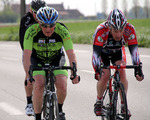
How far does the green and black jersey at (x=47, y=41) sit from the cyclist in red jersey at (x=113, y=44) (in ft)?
1.45

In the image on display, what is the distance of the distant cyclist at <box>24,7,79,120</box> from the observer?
3.89 m

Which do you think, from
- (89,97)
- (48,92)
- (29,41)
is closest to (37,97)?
(48,92)

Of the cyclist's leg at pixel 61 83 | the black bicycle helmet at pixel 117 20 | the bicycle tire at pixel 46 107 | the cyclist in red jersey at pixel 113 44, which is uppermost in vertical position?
the black bicycle helmet at pixel 117 20

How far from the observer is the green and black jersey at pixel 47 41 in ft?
13.5

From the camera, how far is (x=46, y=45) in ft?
13.8

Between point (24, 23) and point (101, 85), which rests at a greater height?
point (24, 23)

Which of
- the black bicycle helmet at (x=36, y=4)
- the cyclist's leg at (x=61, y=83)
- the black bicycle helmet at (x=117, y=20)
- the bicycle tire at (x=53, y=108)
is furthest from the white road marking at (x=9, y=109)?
the black bicycle helmet at (x=117, y=20)

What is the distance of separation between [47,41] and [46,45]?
0.23 ft

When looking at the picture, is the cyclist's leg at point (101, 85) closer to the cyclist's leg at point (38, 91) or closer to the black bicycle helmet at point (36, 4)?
the cyclist's leg at point (38, 91)

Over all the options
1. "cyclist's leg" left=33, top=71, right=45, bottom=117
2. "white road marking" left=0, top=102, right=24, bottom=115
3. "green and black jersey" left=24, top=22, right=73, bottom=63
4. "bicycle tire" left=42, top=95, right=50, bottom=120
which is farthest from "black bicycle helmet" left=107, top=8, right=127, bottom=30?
"white road marking" left=0, top=102, right=24, bottom=115

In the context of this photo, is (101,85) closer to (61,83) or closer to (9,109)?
(61,83)

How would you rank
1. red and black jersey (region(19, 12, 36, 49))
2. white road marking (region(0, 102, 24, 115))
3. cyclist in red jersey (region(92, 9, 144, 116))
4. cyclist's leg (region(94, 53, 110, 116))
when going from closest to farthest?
cyclist in red jersey (region(92, 9, 144, 116)) < cyclist's leg (region(94, 53, 110, 116)) < red and black jersey (region(19, 12, 36, 49)) < white road marking (region(0, 102, 24, 115))

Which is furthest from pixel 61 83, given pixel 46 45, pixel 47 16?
pixel 47 16

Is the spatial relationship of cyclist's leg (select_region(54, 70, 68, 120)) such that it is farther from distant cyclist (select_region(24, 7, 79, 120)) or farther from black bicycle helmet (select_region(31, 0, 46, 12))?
black bicycle helmet (select_region(31, 0, 46, 12))
